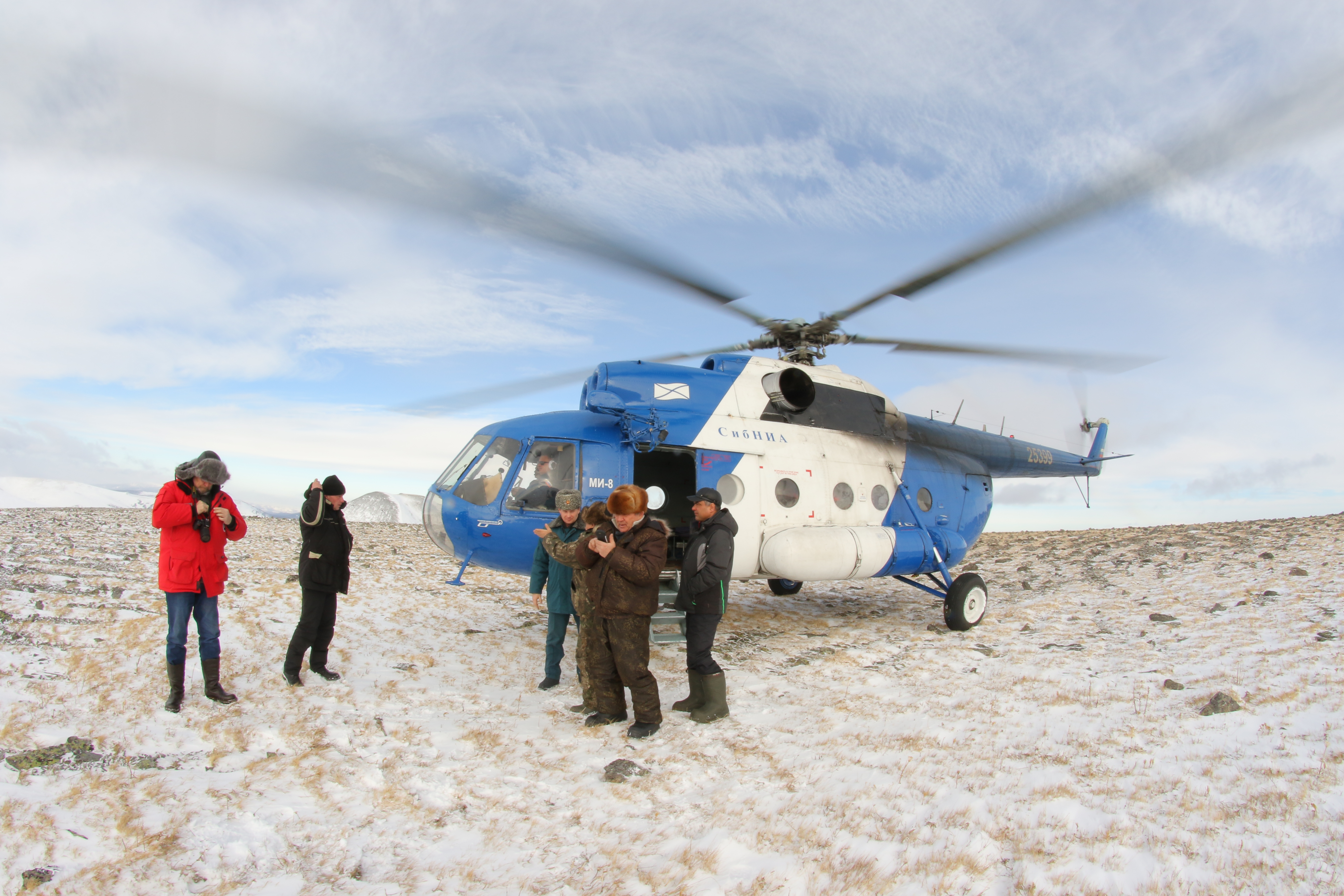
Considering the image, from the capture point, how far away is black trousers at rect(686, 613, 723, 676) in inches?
200

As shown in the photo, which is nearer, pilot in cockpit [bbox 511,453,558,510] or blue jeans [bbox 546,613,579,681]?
blue jeans [bbox 546,613,579,681]

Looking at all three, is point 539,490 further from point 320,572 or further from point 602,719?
point 602,719

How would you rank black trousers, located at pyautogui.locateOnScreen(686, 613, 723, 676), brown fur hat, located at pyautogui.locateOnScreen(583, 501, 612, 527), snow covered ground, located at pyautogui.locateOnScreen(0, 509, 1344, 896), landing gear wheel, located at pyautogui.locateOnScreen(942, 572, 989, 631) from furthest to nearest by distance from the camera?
1. landing gear wheel, located at pyautogui.locateOnScreen(942, 572, 989, 631)
2. brown fur hat, located at pyautogui.locateOnScreen(583, 501, 612, 527)
3. black trousers, located at pyautogui.locateOnScreen(686, 613, 723, 676)
4. snow covered ground, located at pyautogui.locateOnScreen(0, 509, 1344, 896)

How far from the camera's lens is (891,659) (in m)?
7.09

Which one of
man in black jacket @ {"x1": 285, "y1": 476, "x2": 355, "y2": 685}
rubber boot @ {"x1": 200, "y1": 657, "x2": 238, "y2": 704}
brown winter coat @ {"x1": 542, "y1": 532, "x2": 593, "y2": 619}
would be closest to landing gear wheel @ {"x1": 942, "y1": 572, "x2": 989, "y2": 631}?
brown winter coat @ {"x1": 542, "y1": 532, "x2": 593, "y2": 619}

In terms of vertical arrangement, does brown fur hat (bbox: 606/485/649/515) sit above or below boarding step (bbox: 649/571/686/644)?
above

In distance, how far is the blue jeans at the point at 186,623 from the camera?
15.9ft

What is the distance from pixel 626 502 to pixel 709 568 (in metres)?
0.87

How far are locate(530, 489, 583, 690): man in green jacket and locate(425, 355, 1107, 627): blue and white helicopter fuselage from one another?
81 cm

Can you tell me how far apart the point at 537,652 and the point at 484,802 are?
3.27 metres

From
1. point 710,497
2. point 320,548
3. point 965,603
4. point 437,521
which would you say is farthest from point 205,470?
point 965,603

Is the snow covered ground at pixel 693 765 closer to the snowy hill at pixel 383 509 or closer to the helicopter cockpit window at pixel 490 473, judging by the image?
the helicopter cockpit window at pixel 490 473

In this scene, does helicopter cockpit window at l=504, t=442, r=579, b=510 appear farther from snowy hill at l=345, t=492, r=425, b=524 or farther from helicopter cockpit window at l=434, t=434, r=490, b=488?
snowy hill at l=345, t=492, r=425, b=524

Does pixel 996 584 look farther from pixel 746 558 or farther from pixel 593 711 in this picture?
pixel 593 711
